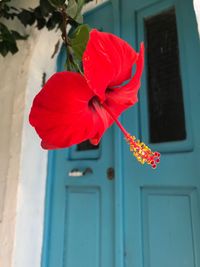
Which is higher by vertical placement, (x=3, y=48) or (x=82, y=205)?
(x=3, y=48)

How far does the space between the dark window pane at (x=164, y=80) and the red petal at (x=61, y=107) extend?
0.55 m

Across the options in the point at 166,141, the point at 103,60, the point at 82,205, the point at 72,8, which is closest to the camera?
the point at 103,60

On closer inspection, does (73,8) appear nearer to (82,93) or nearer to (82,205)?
(82,93)

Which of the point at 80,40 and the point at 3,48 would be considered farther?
the point at 3,48

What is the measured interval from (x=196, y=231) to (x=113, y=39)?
2.09 ft

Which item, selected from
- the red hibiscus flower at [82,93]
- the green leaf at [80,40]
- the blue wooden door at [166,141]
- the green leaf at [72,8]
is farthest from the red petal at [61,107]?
the blue wooden door at [166,141]

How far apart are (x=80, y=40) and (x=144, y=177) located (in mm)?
577

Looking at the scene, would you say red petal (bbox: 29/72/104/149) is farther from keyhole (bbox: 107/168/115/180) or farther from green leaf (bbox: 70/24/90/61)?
keyhole (bbox: 107/168/115/180)

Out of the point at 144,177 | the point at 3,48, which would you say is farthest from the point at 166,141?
the point at 3,48

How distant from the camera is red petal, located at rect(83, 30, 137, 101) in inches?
10.4

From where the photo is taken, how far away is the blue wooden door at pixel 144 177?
0.71 meters

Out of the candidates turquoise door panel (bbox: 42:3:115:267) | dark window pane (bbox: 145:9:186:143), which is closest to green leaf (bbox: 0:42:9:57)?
turquoise door panel (bbox: 42:3:115:267)

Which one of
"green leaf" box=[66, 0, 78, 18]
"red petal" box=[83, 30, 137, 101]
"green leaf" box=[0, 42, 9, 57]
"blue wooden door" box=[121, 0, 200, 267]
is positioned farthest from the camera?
"green leaf" box=[0, 42, 9, 57]

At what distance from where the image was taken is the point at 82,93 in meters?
0.29
